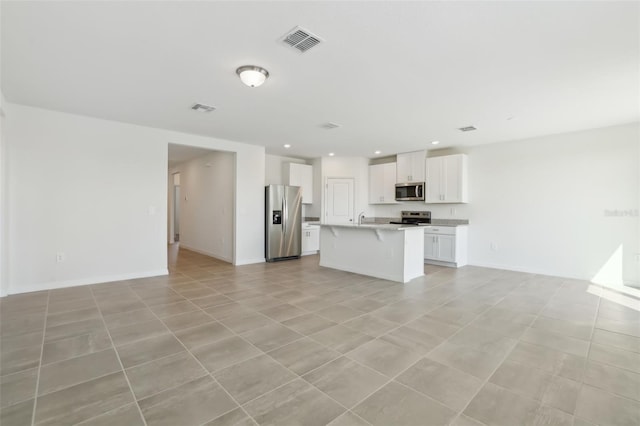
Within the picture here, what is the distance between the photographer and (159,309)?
3393 mm

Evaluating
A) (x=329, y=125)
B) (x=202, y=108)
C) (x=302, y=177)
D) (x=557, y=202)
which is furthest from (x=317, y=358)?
(x=302, y=177)

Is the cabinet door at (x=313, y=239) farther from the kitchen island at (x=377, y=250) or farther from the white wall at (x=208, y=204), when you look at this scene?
the white wall at (x=208, y=204)

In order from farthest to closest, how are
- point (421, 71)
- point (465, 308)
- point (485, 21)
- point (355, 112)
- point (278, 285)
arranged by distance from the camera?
point (278, 285)
point (355, 112)
point (465, 308)
point (421, 71)
point (485, 21)

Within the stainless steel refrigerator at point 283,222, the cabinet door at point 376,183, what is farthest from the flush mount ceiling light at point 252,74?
the cabinet door at point 376,183

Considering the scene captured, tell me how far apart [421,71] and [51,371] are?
4.04 meters

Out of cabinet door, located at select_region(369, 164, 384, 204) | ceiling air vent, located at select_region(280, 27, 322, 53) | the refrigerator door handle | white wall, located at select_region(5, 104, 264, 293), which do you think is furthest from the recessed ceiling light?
cabinet door, located at select_region(369, 164, 384, 204)

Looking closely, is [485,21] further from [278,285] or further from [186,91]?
[278,285]

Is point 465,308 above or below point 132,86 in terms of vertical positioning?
below

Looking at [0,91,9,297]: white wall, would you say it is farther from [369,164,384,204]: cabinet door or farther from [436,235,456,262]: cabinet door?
[436,235,456,262]: cabinet door

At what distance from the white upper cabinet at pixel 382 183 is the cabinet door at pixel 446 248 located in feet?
5.62

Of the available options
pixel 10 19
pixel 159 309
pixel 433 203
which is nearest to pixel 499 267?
pixel 433 203

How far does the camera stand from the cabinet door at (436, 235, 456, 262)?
595 centimetres

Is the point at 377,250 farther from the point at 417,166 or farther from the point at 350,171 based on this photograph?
the point at 350,171

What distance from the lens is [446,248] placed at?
19.9 ft
